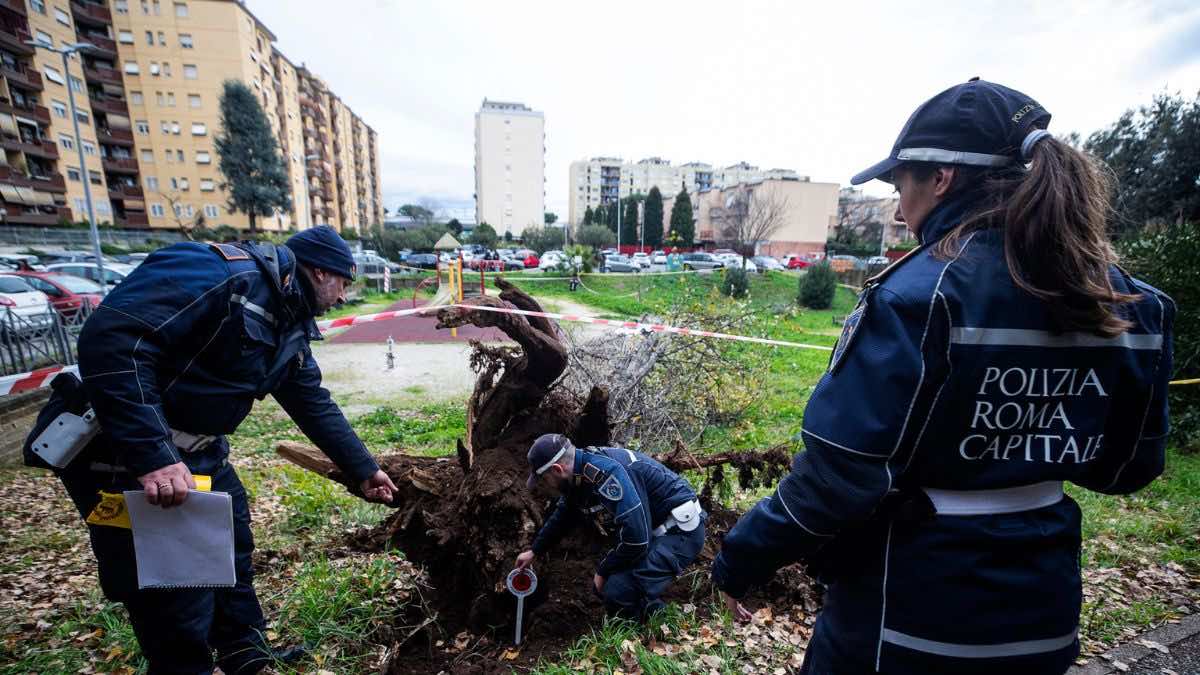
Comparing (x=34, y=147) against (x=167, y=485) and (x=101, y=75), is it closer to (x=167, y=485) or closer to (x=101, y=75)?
(x=101, y=75)

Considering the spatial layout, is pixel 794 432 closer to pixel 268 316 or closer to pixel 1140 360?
pixel 1140 360

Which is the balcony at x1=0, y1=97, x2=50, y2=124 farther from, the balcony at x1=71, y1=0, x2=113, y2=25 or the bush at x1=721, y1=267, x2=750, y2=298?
the bush at x1=721, y1=267, x2=750, y2=298

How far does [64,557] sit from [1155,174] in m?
27.0

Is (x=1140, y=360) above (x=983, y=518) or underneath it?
above

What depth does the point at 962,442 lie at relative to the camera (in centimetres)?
109

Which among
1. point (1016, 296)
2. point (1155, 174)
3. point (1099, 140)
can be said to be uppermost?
point (1099, 140)

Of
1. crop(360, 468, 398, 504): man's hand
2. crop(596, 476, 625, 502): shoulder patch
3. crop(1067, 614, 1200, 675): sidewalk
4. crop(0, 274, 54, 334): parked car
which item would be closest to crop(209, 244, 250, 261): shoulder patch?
crop(360, 468, 398, 504): man's hand

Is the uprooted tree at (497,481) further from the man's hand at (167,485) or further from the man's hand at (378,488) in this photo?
the man's hand at (167,485)

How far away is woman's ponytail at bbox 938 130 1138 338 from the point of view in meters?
1.02

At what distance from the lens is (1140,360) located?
3.76ft

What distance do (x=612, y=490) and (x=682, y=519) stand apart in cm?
49

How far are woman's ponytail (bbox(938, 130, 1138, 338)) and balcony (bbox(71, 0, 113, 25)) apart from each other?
53.7 meters

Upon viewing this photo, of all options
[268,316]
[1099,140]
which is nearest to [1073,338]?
[268,316]

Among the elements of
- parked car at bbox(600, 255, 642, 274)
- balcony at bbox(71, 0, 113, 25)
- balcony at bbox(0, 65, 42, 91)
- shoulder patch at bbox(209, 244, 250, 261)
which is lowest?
parked car at bbox(600, 255, 642, 274)
